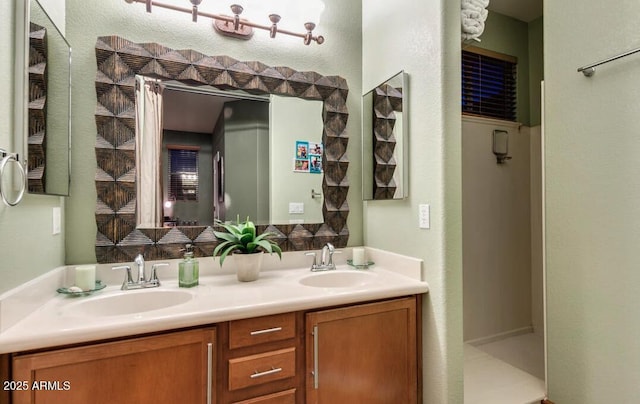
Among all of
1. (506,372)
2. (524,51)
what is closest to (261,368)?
(506,372)

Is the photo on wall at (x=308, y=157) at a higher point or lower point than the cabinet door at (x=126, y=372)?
higher

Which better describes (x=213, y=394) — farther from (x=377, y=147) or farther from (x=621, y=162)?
(x=621, y=162)

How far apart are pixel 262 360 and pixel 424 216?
3.24 ft

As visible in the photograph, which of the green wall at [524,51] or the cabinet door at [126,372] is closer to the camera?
the cabinet door at [126,372]

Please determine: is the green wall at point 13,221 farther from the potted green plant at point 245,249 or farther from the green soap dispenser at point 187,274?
the potted green plant at point 245,249

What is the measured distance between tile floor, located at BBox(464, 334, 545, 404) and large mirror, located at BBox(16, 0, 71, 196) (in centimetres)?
246

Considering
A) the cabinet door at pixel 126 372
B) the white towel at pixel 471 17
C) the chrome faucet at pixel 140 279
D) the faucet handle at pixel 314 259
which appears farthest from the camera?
the faucet handle at pixel 314 259

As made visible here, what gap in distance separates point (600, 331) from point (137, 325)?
2.02 metres

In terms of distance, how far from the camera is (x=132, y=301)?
1401mm

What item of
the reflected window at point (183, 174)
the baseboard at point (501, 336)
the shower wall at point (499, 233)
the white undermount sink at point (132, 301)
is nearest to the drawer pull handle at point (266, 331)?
the white undermount sink at point (132, 301)

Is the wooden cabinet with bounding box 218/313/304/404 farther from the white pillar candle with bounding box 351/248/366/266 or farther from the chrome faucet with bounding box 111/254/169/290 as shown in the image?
the white pillar candle with bounding box 351/248/366/266

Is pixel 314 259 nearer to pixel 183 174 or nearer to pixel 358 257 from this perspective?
pixel 358 257

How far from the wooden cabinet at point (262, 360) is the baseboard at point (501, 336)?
1.97m

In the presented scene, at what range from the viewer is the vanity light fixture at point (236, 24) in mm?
1607
